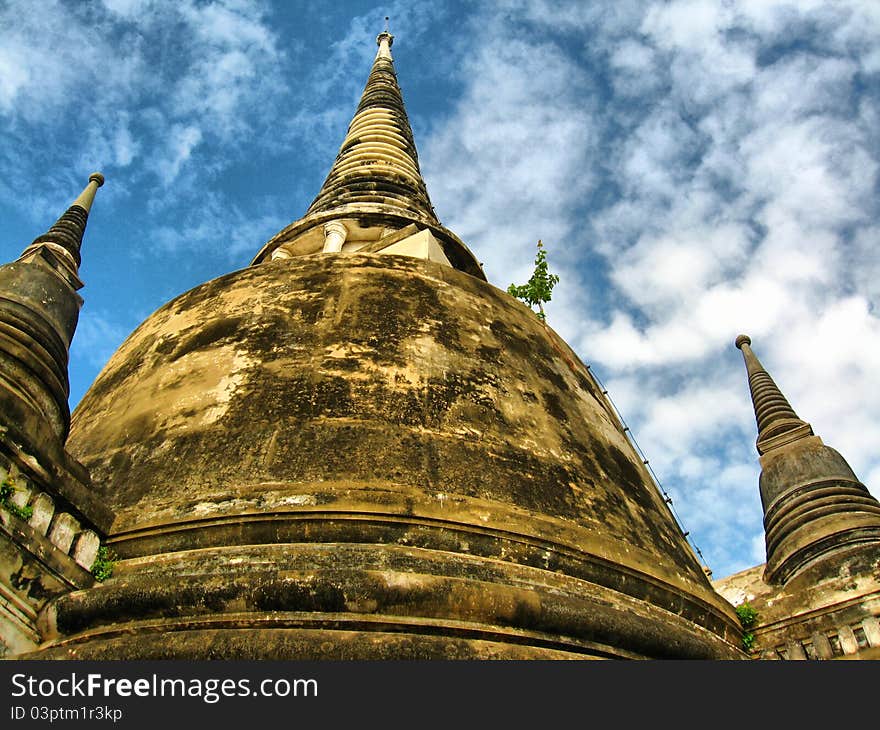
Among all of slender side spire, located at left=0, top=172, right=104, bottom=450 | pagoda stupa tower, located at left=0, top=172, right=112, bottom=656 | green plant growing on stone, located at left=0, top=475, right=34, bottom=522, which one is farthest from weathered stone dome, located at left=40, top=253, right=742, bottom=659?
slender side spire, located at left=0, top=172, right=104, bottom=450

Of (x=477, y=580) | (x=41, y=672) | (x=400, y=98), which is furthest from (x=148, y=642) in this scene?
(x=400, y=98)

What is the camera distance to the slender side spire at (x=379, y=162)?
12.3 m

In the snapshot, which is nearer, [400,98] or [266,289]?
[266,289]

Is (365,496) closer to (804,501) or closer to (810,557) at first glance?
(810,557)

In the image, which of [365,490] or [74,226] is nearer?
[365,490]

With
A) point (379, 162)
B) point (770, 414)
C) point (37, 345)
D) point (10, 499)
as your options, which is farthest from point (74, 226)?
point (770, 414)

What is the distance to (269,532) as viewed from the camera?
15.4ft

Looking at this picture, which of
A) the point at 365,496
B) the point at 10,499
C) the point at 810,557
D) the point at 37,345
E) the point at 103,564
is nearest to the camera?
the point at 10,499

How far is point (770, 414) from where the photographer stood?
10.0 metres

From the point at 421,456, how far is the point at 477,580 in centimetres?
102

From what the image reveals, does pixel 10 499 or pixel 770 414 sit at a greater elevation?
pixel 770 414

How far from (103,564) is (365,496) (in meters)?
1.55

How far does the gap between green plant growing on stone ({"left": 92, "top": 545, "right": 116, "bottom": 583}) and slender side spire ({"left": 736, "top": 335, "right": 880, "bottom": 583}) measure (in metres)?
5.93

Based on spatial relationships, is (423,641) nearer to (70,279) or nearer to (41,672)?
(41,672)
